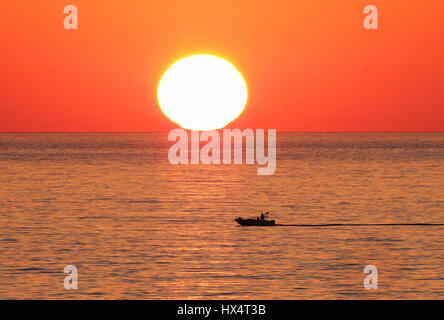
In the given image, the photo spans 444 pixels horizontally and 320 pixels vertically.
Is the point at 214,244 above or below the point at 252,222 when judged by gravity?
below

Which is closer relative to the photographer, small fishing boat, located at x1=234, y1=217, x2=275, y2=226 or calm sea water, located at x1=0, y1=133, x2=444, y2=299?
calm sea water, located at x1=0, y1=133, x2=444, y2=299

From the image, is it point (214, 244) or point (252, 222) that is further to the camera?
point (252, 222)

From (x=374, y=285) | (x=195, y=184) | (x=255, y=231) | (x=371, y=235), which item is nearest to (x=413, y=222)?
(x=371, y=235)

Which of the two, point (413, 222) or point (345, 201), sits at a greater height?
point (345, 201)

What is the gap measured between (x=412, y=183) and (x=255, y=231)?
Answer: 152ft

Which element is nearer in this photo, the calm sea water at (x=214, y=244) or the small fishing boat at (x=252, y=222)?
the calm sea water at (x=214, y=244)

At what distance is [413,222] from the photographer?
49812 mm

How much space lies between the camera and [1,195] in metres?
69.7

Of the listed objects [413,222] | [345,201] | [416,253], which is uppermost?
[345,201]

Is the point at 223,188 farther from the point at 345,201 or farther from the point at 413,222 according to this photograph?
the point at 413,222

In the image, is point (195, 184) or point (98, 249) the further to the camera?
point (195, 184)
